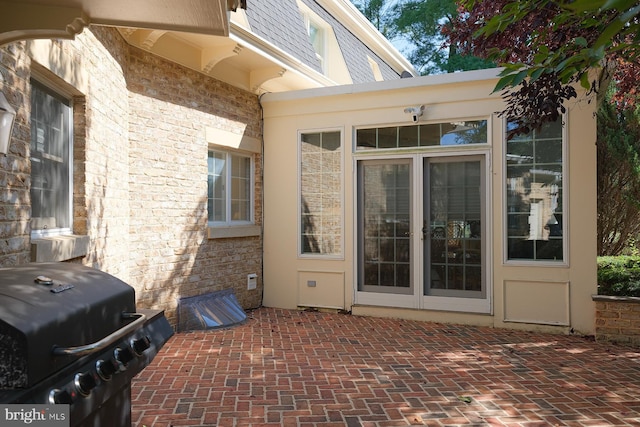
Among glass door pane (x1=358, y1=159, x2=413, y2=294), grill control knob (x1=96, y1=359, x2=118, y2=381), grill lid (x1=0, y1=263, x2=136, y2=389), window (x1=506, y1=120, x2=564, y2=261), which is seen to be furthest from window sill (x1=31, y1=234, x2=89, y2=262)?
window (x1=506, y1=120, x2=564, y2=261)

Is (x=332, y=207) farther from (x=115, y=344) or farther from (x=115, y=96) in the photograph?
(x=115, y=344)

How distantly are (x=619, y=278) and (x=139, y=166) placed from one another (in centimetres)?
668

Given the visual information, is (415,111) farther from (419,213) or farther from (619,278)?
(619,278)

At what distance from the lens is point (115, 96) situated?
5.74 m

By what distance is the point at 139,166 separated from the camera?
20.6 ft

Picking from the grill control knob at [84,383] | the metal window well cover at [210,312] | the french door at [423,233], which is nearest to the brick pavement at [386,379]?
the metal window well cover at [210,312]

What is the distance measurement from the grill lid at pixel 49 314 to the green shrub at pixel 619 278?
6.38 meters

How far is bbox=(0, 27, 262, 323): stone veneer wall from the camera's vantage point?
3750mm

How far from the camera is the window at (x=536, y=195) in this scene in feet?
22.1

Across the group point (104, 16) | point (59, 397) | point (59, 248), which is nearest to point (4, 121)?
point (104, 16)

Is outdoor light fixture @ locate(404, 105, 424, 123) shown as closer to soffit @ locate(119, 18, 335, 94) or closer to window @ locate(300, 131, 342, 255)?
window @ locate(300, 131, 342, 255)

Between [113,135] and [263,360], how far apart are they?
310cm

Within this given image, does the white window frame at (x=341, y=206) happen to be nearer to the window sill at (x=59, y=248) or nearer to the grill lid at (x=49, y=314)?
the window sill at (x=59, y=248)

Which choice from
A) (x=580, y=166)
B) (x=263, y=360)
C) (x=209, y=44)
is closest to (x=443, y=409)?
(x=263, y=360)
